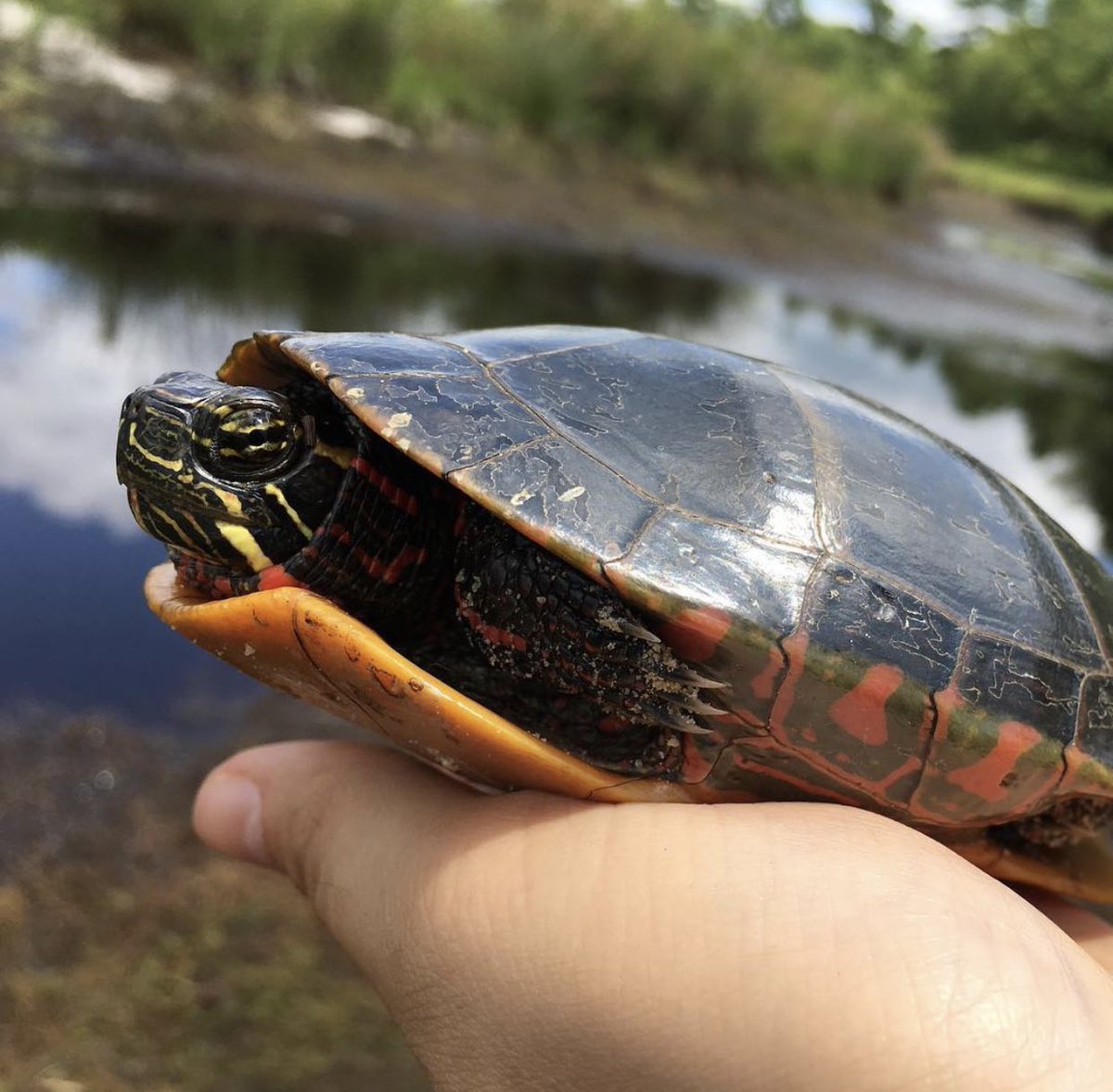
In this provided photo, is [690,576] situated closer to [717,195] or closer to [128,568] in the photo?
[128,568]

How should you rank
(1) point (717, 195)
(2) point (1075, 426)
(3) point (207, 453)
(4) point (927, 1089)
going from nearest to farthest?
(4) point (927, 1089)
(3) point (207, 453)
(2) point (1075, 426)
(1) point (717, 195)

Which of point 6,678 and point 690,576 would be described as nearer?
point 690,576

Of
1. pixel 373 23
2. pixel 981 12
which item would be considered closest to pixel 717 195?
pixel 373 23

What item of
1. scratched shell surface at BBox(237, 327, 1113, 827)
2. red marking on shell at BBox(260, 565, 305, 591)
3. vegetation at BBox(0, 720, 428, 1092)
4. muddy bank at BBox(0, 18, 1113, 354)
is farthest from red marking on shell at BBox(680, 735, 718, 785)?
muddy bank at BBox(0, 18, 1113, 354)

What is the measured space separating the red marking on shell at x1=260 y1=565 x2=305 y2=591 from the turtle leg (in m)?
0.26

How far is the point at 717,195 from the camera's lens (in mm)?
13102

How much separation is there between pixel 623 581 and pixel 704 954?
424 mm

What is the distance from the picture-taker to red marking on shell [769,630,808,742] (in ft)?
3.56

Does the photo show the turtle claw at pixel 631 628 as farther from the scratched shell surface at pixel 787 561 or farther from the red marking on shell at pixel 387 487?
the red marking on shell at pixel 387 487

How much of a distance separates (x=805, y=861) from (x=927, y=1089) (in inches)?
9.7

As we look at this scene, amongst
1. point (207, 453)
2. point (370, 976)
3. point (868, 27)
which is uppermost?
point (868, 27)

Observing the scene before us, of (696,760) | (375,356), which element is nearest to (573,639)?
(696,760)

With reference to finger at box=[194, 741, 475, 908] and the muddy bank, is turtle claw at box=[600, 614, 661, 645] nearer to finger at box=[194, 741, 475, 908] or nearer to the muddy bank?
finger at box=[194, 741, 475, 908]

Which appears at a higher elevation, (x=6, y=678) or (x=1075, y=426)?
(x=1075, y=426)
